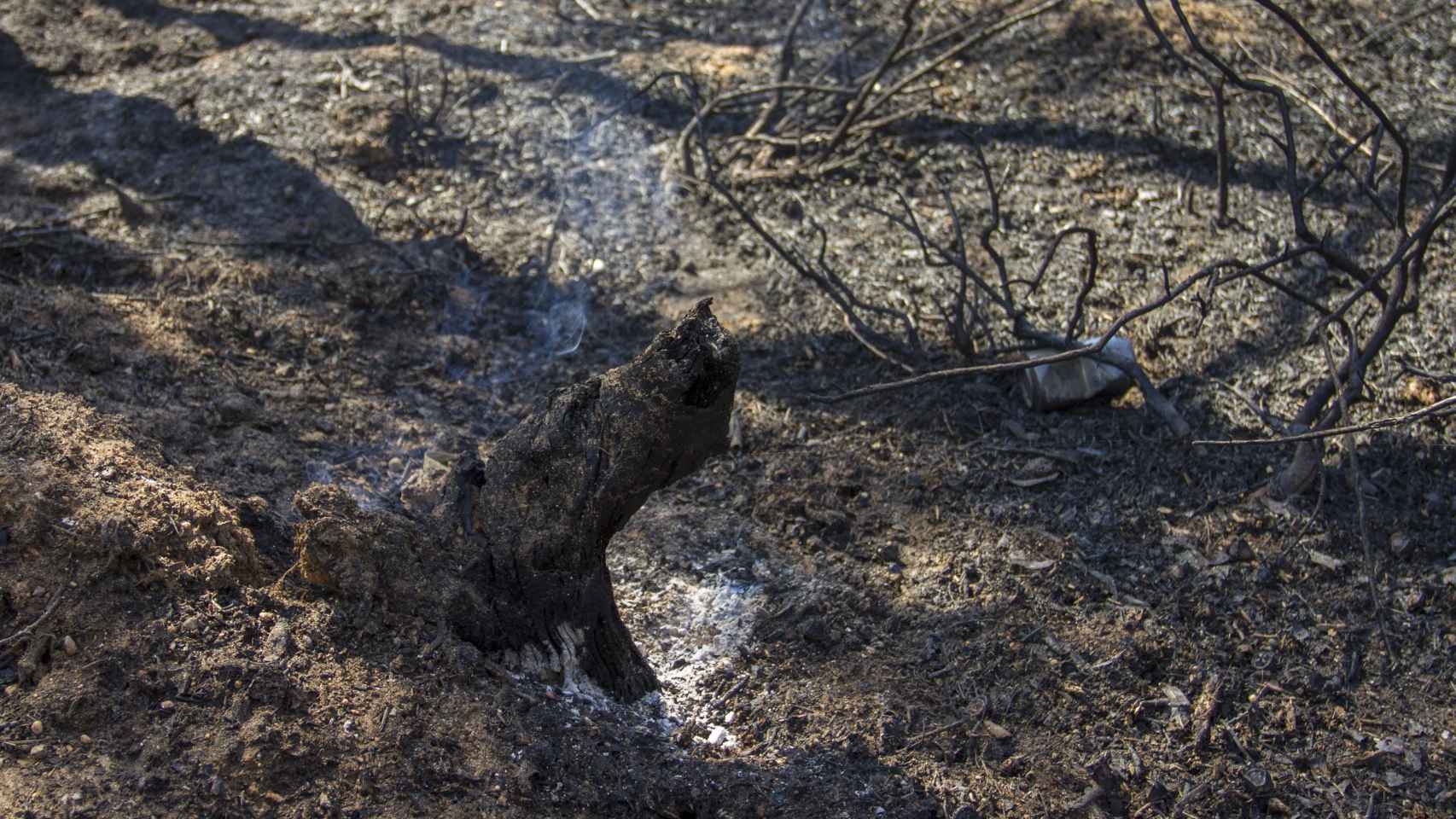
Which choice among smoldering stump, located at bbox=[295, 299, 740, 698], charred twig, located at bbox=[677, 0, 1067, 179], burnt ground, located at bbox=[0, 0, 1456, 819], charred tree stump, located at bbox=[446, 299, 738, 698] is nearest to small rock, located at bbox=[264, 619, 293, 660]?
burnt ground, located at bbox=[0, 0, 1456, 819]

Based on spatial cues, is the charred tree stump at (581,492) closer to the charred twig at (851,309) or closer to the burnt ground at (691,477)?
the burnt ground at (691,477)

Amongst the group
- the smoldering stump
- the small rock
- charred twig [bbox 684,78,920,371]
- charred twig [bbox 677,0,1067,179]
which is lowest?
the small rock

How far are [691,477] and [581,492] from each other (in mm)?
1190

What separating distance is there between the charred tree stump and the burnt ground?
0.10m

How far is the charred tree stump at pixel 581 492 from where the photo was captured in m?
2.37

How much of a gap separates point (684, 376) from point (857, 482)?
1.45 meters

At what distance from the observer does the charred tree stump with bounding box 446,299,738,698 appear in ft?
7.77

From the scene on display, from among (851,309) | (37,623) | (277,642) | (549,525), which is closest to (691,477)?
(851,309)

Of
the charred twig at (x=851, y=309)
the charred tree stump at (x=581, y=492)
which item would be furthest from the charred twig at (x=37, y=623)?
the charred twig at (x=851, y=309)

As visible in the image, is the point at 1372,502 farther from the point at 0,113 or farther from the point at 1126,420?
the point at 0,113

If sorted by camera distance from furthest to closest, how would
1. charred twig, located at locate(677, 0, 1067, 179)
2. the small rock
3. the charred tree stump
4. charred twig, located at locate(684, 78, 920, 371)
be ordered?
charred twig, located at locate(677, 0, 1067, 179)
charred twig, located at locate(684, 78, 920, 371)
the small rock
the charred tree stump

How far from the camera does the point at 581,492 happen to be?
256 cm

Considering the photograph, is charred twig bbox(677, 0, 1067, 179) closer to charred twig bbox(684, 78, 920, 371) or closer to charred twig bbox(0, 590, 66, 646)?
charred twig bbox(684, 78, 920, 371)

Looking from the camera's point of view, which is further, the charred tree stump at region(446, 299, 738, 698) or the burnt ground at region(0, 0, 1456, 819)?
the burnt ground at region(0, 0, 1456, 819)
